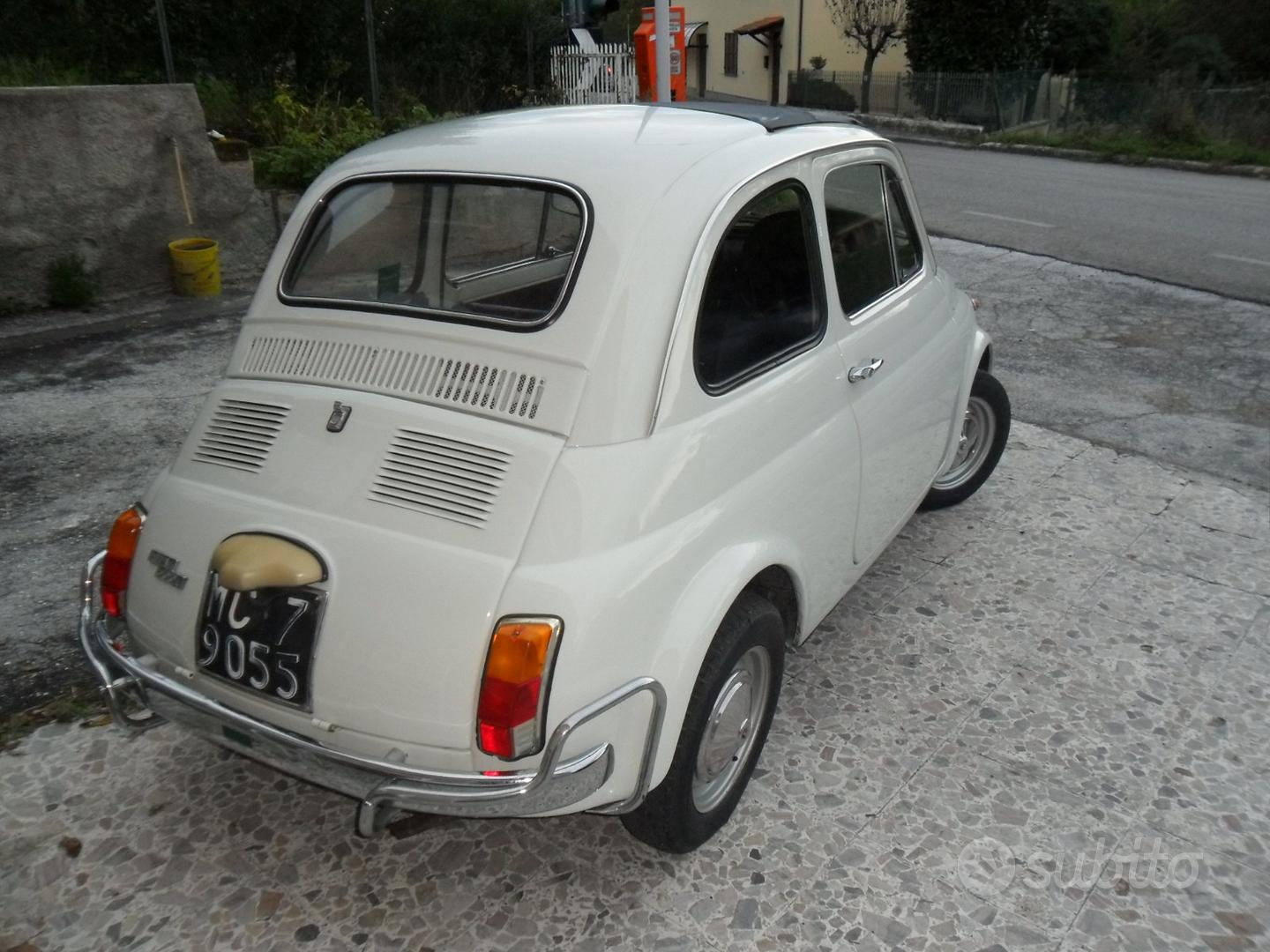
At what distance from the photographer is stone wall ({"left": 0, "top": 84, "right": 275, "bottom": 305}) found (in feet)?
24.7

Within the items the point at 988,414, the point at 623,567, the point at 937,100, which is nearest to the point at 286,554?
the point at 623,567

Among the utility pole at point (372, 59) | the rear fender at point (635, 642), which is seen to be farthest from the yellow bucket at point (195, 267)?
the rear fender at point (635, 642)

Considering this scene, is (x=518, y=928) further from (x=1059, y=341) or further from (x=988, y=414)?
(x=1059, y=341)

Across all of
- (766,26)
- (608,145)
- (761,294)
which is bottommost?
(761,294)

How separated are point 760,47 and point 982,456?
41.7 metres

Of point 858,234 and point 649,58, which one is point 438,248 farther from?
point 649,58

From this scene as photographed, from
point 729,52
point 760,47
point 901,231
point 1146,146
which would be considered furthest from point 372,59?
point 729,52

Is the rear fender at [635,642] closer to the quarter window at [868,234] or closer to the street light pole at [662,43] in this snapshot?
the quarter window at [868,234]

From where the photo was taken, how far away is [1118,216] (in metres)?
Result: 13.3

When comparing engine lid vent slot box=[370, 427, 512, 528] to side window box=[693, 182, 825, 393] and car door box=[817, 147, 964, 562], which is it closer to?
side window box=[693, 182, 825, 393]

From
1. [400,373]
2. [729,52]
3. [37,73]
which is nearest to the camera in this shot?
[400,373]

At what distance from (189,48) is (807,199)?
361 inches

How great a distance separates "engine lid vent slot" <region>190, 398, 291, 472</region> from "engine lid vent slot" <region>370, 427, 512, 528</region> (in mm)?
399

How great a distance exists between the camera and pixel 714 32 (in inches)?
1855
